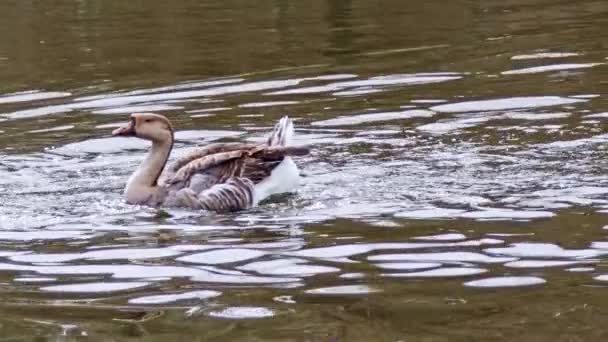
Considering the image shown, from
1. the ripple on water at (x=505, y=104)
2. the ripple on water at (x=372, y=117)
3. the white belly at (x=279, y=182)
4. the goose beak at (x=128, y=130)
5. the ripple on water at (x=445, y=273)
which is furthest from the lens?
the ripple on water at (x=505, y=104)

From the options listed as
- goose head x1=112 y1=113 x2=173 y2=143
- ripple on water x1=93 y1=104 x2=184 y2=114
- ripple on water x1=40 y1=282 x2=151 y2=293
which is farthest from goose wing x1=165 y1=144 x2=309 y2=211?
ripple on water x1=93 y1=104 x2=184 y2=114

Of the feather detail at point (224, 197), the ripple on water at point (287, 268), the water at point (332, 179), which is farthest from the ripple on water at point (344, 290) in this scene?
the feather detail at point (224, 197)

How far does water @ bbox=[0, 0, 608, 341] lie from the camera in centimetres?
869

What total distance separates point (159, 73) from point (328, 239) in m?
9.67

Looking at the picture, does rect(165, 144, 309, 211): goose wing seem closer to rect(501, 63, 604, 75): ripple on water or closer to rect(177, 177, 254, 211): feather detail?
rect(177, 177, 254, 211): feather detail

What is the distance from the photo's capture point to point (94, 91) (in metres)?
Answer: 18.8

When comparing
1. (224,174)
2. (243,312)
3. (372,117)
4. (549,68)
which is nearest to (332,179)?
(224,174)

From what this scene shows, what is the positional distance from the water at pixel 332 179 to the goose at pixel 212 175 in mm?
187

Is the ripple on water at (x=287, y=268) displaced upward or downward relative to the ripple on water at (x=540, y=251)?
upward

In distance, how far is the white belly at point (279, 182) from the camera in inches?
502

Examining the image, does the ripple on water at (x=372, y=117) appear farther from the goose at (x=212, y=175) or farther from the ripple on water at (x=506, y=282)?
the ripple on water at (x=506, y=282)

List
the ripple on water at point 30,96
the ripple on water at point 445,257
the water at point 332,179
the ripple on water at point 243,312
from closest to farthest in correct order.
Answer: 1. the ripple on water at point 243,312
2. the water at point 332,179
3. the ripple on water at point 445,257
4. the ripple on water at point 30,96

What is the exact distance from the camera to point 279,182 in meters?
12.8

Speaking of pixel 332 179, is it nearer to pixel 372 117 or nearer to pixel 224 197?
pixel 224 197
